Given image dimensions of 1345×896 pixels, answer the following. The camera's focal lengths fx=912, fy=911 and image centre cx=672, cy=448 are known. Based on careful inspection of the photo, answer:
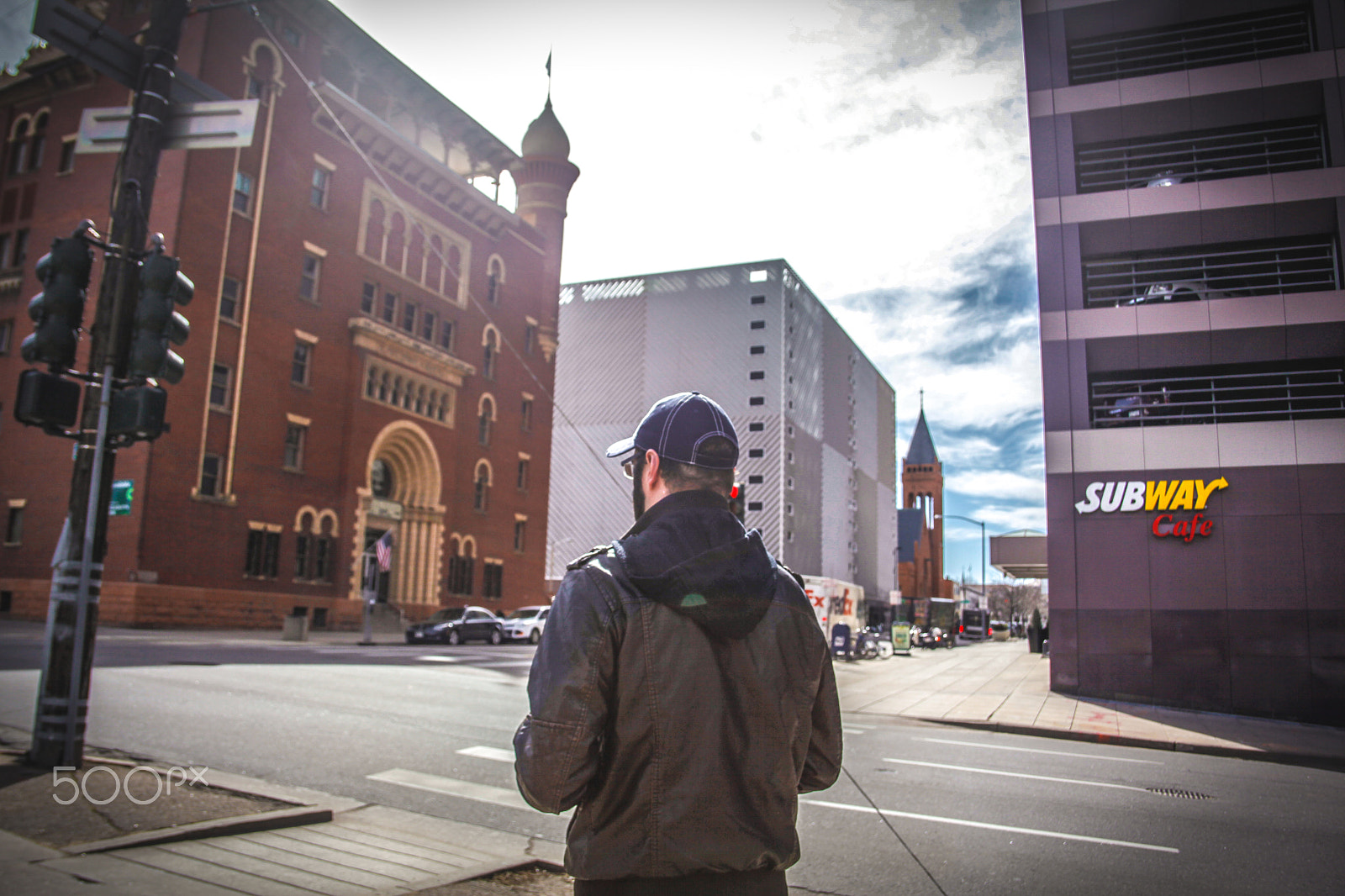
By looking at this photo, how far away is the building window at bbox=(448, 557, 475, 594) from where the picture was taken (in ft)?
140

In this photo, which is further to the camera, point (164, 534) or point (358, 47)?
point (358, 47)

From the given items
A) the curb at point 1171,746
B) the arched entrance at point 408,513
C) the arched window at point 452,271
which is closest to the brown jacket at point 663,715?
the curb at point 1171,746

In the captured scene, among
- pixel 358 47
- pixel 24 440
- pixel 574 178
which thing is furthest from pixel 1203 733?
pixel 574 178

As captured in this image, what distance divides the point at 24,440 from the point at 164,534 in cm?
700

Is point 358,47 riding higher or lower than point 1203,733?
higher

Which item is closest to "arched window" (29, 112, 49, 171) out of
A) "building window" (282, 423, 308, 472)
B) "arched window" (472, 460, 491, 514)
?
"building window" (282, 423, 308, 472)

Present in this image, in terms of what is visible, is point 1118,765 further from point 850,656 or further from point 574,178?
point 574,178

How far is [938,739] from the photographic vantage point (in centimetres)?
1282

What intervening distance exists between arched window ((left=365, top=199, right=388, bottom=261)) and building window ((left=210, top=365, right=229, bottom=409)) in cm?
926

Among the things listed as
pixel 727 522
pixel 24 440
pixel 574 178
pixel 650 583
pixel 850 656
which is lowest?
pixel 850 656

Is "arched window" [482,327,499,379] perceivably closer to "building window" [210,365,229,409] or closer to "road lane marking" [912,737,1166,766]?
"building window" [210,365,229,409]

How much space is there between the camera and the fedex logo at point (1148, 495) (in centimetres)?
1967

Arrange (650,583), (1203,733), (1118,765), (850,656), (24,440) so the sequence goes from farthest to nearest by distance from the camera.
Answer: (850,656)
(24,440)
(1203,733)
(1118,765)
(650,583)

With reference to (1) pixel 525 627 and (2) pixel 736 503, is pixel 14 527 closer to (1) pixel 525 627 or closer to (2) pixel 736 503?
(1) pixel 525 627
